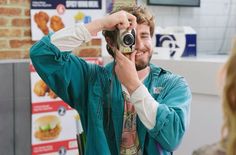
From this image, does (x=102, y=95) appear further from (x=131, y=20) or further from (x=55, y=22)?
(x=55, y=22)

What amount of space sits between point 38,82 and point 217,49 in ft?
6.19

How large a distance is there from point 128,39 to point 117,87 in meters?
0.19

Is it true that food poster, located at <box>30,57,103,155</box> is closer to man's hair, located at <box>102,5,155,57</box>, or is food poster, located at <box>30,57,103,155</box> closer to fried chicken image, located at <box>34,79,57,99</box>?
fried chicken image, located at <box>34,79,57,99</box>

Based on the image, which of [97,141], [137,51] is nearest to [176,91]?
[137,51]

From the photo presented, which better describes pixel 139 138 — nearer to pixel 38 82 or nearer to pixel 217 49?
pixel 38 82

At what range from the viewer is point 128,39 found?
4.41 feet

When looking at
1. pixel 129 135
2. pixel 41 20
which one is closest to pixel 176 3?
pixel 41 20

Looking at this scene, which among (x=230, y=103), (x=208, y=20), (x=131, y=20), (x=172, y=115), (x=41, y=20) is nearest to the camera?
(x=230, y=103)

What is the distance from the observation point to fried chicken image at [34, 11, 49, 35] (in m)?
2.52

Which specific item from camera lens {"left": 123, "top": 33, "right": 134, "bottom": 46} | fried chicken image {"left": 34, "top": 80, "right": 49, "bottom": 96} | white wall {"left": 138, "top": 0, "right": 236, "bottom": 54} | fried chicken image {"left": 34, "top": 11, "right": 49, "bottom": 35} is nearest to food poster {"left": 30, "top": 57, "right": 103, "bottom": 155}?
fried chicken image {"left": 34, "top": 80, "right": 49, "bottom": 96}

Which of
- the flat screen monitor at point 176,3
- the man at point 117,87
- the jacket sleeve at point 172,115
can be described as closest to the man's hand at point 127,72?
the man at point 117,87

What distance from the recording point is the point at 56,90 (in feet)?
4.81

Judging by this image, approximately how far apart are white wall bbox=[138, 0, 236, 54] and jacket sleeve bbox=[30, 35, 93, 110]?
185 centimetres

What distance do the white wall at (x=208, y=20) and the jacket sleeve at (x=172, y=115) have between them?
1.87 metres
